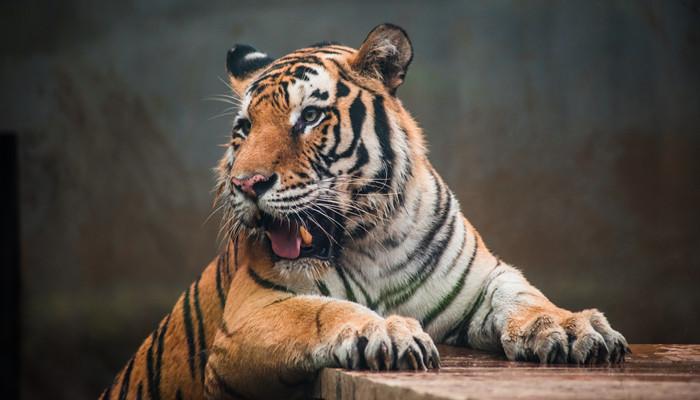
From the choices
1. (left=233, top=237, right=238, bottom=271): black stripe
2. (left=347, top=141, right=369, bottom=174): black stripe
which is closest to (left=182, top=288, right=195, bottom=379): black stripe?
(left=233, top=237, right=238, bottom=271): black stripe

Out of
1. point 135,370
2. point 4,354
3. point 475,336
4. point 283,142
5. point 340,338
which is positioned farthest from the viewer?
point 4,354

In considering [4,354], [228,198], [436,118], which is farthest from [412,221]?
[4,354]

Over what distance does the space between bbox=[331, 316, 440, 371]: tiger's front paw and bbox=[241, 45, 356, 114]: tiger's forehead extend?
65 cm

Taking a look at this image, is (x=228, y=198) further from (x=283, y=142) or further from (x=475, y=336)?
(x=475, y=336)

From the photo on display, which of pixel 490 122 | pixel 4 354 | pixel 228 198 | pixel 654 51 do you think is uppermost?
pixel 654 51

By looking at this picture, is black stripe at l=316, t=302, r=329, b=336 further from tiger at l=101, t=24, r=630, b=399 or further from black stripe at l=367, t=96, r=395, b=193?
black stripe at l=367, t=96, r=395, b=193

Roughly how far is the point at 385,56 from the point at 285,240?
56cm

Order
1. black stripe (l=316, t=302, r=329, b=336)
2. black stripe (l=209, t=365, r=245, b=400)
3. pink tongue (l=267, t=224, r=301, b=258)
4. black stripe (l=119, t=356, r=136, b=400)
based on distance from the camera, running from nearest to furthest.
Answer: black stripe (l=316, t=302, r=329, b=336) < black stripe (l=209, t=365, r=245, b=400) < pink tongue (l=267, t=224, r=301, b=258) < black stripe (l=119, t=356, r=136, b=400)

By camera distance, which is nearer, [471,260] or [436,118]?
[471,260]

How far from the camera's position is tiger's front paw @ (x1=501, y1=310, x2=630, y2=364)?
1365 millimetres

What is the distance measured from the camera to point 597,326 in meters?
1.43

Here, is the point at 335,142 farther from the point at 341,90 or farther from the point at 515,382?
the point at 515,382

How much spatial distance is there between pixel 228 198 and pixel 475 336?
0.74 m

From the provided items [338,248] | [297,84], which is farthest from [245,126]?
[338,248]
